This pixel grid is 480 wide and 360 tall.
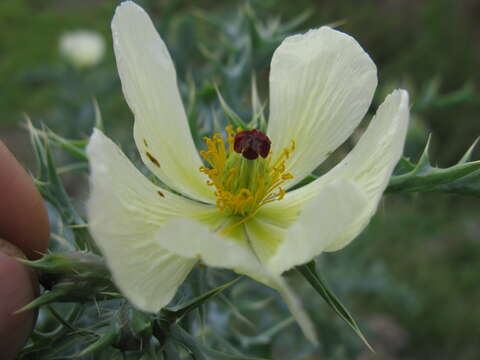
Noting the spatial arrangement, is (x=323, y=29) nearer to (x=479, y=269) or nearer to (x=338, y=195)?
(x=338, y=195)

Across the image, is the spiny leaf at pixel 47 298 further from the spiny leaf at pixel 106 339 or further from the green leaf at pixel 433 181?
the green leaf at pixel 433 181

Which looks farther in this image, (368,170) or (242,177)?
(242,177)

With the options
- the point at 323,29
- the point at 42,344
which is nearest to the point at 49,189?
the point at 42,344

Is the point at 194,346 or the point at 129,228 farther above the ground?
the point at 129,228

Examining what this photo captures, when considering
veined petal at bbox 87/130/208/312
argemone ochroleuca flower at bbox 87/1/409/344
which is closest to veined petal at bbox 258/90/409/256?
argemone ochroleuca flower at bbox 87/1/409/344

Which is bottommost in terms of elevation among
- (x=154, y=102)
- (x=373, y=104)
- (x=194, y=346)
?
(x=373, y=104)

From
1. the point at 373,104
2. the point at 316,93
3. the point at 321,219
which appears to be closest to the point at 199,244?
the point at 321,219

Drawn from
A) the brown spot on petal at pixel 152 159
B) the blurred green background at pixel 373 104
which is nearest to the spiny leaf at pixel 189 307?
the brown spot on petal at pixel 152 159

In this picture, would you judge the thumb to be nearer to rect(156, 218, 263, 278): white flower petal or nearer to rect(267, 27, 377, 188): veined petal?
rect(156, 218, 263, 278): white flower petal

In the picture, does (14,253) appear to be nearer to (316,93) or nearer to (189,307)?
(189,307)
